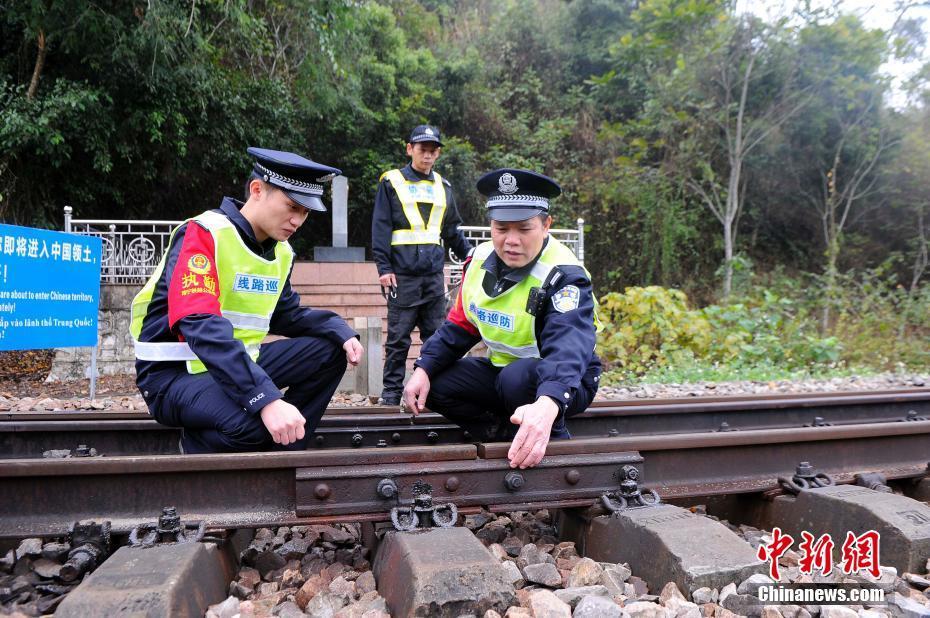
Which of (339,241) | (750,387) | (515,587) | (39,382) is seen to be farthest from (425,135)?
(39,382)

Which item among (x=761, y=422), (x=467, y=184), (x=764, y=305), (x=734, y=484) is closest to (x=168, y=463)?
(x=734, y=484)

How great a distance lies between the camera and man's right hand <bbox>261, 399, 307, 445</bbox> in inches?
87.7

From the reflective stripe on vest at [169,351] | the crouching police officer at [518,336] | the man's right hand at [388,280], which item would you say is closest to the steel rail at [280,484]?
the crouching police officer at [518,336]

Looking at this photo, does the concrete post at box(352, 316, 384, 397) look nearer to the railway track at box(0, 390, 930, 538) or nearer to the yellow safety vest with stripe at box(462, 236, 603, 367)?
the railway track at box(0, 390, 930, 538)

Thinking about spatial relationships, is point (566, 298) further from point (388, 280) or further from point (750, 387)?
point (750, 387)

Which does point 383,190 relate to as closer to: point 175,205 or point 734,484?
point 734,484

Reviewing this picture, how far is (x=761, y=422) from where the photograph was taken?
13.6ft

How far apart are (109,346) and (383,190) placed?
6.74 m

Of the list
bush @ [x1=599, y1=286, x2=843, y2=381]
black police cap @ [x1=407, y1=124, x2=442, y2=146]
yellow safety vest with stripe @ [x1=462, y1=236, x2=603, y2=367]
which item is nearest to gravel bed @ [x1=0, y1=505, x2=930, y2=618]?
yellow safety vest with stripe @ [x1=462, y1=236, x2=603, y2=367]

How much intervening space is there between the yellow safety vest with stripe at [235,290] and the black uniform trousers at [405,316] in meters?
2.49

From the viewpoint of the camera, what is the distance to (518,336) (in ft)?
9.71

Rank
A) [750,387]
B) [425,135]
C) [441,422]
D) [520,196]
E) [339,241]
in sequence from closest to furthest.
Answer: [520,196], [441,422], [425,135], [750,387], [339,241]

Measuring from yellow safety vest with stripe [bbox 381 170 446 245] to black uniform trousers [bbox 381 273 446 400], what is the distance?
329 millimetres

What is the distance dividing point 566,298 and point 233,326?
143 centimetres
